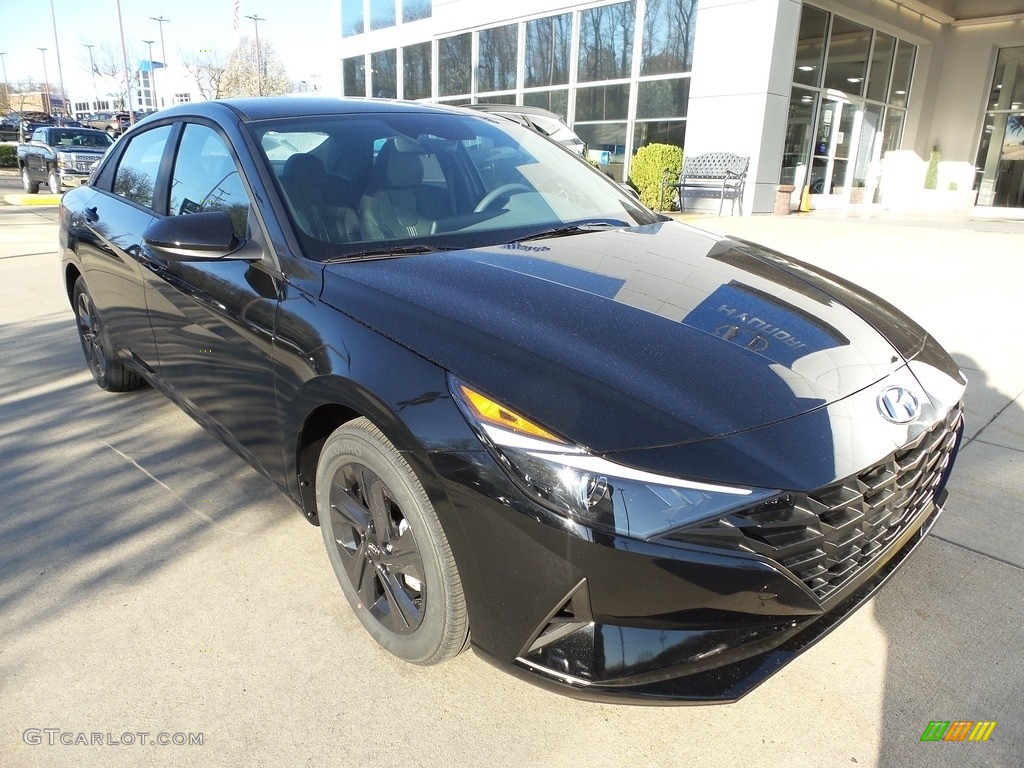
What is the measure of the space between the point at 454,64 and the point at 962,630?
20.1 metres

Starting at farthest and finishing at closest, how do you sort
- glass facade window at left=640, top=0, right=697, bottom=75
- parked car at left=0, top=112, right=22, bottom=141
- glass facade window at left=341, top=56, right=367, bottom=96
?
parked car at left=0, top=112, right=22, bottom=141, glass facade window at left=341, top=56, right=367, bottom=96, glass facade window at left=640, top=0, right=697, bottom=75

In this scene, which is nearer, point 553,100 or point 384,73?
point 553,100

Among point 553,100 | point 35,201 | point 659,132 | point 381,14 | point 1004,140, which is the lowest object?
point 35,201

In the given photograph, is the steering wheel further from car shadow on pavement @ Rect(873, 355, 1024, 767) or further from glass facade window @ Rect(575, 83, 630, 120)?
glass facade window @ Rect(575, 83, 630, 120)

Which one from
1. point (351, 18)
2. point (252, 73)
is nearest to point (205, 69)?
point (252, 73)

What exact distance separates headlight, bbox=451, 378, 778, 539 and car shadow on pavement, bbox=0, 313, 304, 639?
178 centimetres

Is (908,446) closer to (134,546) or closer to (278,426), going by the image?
(278,426)

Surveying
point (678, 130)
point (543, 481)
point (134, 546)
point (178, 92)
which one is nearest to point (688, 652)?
point (543, 481)

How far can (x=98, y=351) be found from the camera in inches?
170

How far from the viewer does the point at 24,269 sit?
27.7 ft

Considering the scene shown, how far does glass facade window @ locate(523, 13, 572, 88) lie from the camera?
643 inches

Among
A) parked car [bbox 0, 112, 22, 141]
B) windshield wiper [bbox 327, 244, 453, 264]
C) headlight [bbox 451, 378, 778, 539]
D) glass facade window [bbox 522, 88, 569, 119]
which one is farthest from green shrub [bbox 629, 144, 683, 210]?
parked car [bbox 0, 112, 22, 141]

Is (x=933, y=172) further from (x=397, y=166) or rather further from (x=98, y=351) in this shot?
(x=98, y=351)

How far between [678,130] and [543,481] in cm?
1422
